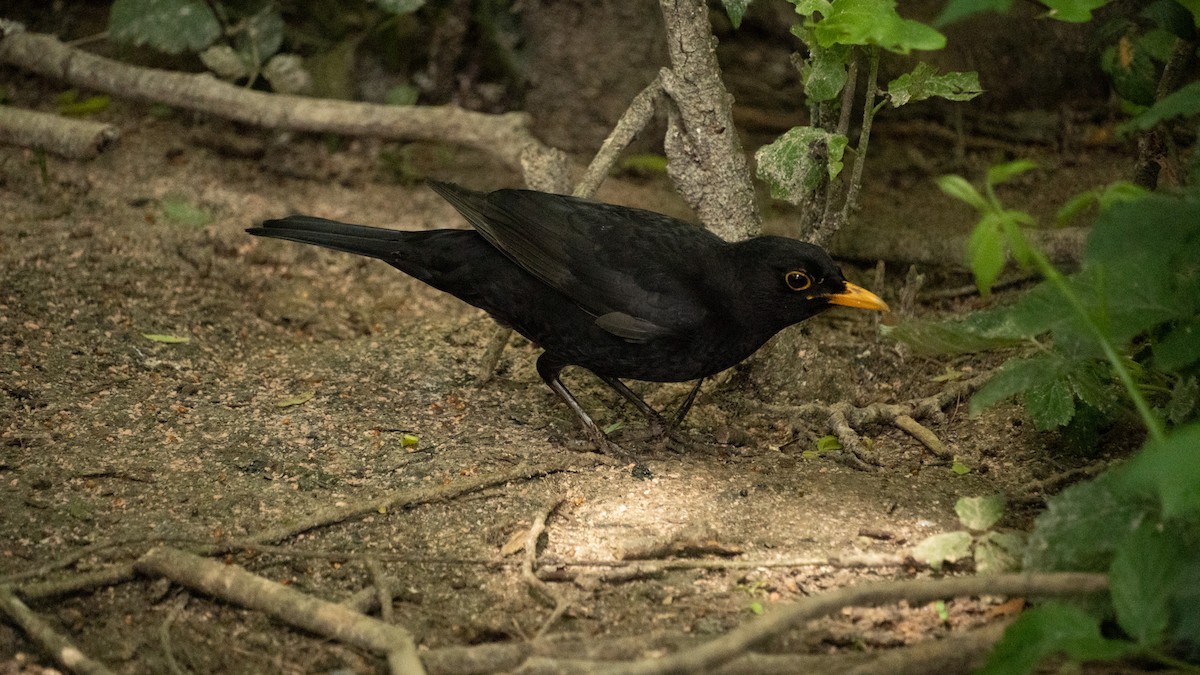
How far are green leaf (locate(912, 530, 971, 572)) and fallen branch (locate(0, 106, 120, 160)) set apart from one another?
4124mm

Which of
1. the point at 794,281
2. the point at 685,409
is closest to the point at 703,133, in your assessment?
the point at 794,281

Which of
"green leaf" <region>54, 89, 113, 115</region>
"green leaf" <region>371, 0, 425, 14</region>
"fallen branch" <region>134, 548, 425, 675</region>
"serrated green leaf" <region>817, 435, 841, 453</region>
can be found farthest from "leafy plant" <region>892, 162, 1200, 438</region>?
"green leaf" <region>54, 89, 113, 115</region>

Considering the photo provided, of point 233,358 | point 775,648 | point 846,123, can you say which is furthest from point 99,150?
point 775,648

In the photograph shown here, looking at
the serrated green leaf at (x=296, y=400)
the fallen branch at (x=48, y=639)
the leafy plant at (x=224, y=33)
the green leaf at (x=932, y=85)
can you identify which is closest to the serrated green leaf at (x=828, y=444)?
the green leaf at (x=932, y=85)

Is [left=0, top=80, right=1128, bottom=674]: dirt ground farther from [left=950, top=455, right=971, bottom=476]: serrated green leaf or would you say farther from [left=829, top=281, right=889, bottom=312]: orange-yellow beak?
[left=829, top=281, right=889, bottom=312]: orange-yellow beak

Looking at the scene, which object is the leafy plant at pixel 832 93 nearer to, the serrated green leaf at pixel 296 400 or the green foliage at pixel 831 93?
the green foliage at pixel 831 93

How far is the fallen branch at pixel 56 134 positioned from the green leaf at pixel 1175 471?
15.5ft

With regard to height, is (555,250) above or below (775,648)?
above

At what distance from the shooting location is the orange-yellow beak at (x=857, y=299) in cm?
406

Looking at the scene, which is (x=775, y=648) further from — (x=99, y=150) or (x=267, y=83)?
(x=267, y=83)

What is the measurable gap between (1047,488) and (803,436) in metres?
0.97

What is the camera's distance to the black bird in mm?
4102

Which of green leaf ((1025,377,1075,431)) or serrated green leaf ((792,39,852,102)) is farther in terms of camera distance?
serrated green leaf ((792,39,852,102))

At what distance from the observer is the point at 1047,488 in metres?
3.74
